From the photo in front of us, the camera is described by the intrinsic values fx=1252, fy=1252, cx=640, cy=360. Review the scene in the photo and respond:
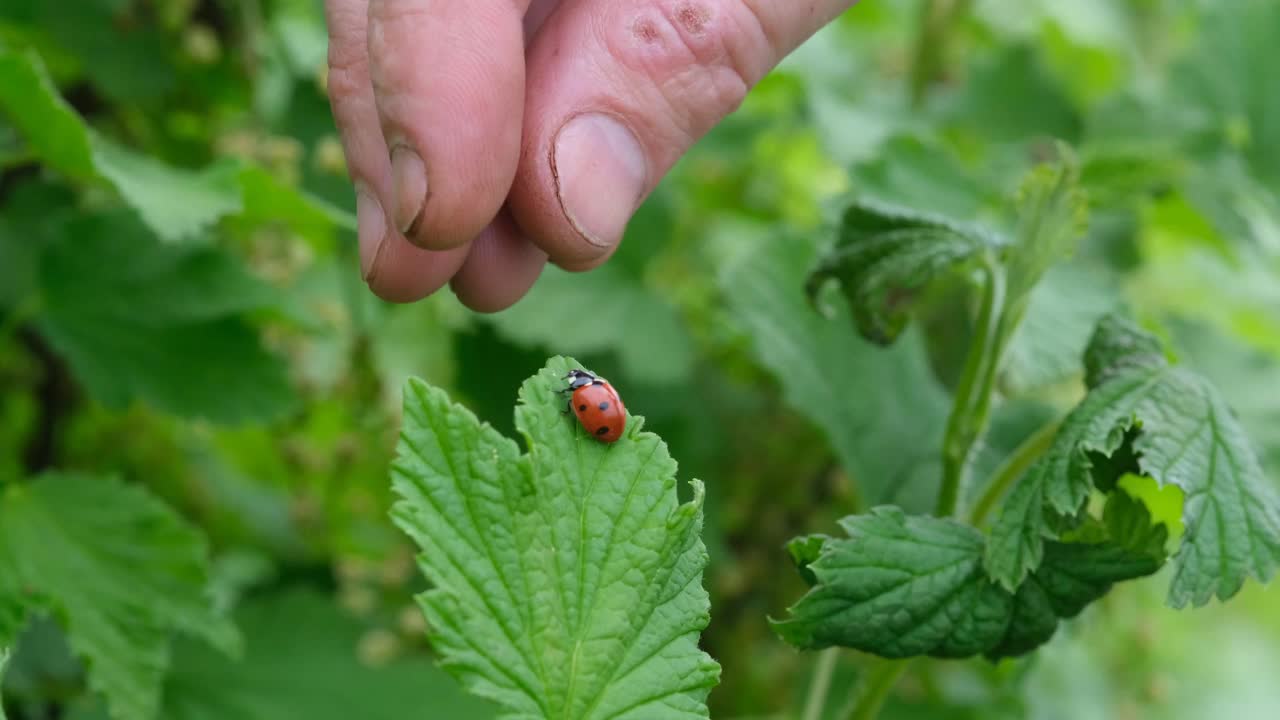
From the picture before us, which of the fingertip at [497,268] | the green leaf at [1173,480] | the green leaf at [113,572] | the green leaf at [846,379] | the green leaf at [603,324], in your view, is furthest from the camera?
the green leaf at [603,324]

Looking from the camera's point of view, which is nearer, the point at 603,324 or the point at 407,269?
the point at 407,269

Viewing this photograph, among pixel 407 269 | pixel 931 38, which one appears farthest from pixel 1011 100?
pixel 407 269

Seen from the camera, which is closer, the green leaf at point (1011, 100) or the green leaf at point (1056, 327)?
the green leaf at point (1056, 327)

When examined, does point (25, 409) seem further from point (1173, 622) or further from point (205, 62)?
point (1173, 622)

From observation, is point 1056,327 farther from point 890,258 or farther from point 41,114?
point 41,114

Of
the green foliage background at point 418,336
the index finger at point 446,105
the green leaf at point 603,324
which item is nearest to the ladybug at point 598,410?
the index finger at point 446,105

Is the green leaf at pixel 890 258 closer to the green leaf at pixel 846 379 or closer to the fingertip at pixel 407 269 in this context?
the green leaf at pixel 846 379

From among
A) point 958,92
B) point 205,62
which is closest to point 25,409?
point 205,62

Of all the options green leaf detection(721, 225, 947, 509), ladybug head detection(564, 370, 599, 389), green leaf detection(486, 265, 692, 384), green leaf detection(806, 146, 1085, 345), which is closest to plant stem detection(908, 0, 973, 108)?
green leaf detection(486, 265, 692, 384)
